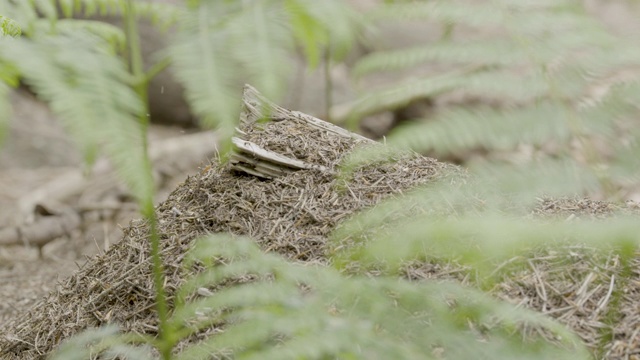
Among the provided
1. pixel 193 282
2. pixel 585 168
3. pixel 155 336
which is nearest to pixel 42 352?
pixel 155 336

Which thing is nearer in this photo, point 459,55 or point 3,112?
point 3,112

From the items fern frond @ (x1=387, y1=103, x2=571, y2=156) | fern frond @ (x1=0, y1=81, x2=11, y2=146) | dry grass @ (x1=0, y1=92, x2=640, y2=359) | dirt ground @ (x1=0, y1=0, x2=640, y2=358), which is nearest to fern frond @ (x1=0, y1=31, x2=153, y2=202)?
fern frond @ (x1=0, y1=81, x2=11, y2=146)

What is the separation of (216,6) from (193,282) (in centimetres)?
109

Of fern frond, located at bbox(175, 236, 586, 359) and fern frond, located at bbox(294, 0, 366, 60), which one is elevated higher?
fern frond, located at bbox(294, 0, 366, 60)

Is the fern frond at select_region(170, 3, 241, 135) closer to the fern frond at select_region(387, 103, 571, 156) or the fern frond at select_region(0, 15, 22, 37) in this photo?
the fern frond at select_region(387, 103, 571, 156)

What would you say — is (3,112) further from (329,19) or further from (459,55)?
(459,55)

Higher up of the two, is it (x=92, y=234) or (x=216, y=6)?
(x=216, y=6)

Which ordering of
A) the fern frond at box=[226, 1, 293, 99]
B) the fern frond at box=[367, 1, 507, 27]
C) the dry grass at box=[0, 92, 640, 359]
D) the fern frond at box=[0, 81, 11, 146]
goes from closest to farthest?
the fern frond at box=[0, 81, 11, 146] → the fern frond at box=[226, 1, 293, 99] → the fern frond at box=[367, 1, 507, 27] → the dry grass at box=[0, 92, 640, 359]

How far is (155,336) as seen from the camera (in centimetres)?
251

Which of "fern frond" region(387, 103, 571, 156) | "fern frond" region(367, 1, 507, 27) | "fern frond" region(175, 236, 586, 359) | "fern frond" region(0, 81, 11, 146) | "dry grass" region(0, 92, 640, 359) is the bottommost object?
"dry grass" region(0, 92, 640, 359)

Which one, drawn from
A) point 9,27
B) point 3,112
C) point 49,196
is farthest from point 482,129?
point 49,196

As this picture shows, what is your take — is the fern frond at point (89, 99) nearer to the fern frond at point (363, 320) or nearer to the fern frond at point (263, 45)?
the fern frond at point (263, 45)

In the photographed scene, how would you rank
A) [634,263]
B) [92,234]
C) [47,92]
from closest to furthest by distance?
[47,92], [634,263], [92,234]

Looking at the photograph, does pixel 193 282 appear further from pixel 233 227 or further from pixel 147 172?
pixel 147 172
